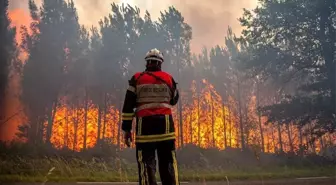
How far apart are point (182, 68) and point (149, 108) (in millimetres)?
25683

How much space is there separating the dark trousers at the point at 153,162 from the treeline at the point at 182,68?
630 inches

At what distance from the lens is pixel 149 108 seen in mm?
3576

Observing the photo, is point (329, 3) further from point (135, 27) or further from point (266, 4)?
point (135, 27)

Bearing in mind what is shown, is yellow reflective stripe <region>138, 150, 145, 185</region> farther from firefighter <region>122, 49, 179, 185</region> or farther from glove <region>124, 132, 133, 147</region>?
glove <region>124, 132, 133, 147</region>

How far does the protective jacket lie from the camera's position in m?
3.50

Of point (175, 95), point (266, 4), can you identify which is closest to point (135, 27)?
point (266, 4)

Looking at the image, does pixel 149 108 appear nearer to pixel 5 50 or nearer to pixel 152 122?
pixel 152 122

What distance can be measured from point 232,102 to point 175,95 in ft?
99.8

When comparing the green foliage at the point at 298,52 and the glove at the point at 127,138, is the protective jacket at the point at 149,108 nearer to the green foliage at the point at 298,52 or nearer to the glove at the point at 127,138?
the glove at the point at 127,138

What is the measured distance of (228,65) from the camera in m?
32.6

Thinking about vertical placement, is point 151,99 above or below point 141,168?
above

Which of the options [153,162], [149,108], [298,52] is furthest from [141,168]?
[298,52]

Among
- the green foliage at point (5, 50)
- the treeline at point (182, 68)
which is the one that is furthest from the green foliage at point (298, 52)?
the green foliage at point (5, 50)

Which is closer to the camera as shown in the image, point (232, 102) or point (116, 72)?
point (116, 72)
